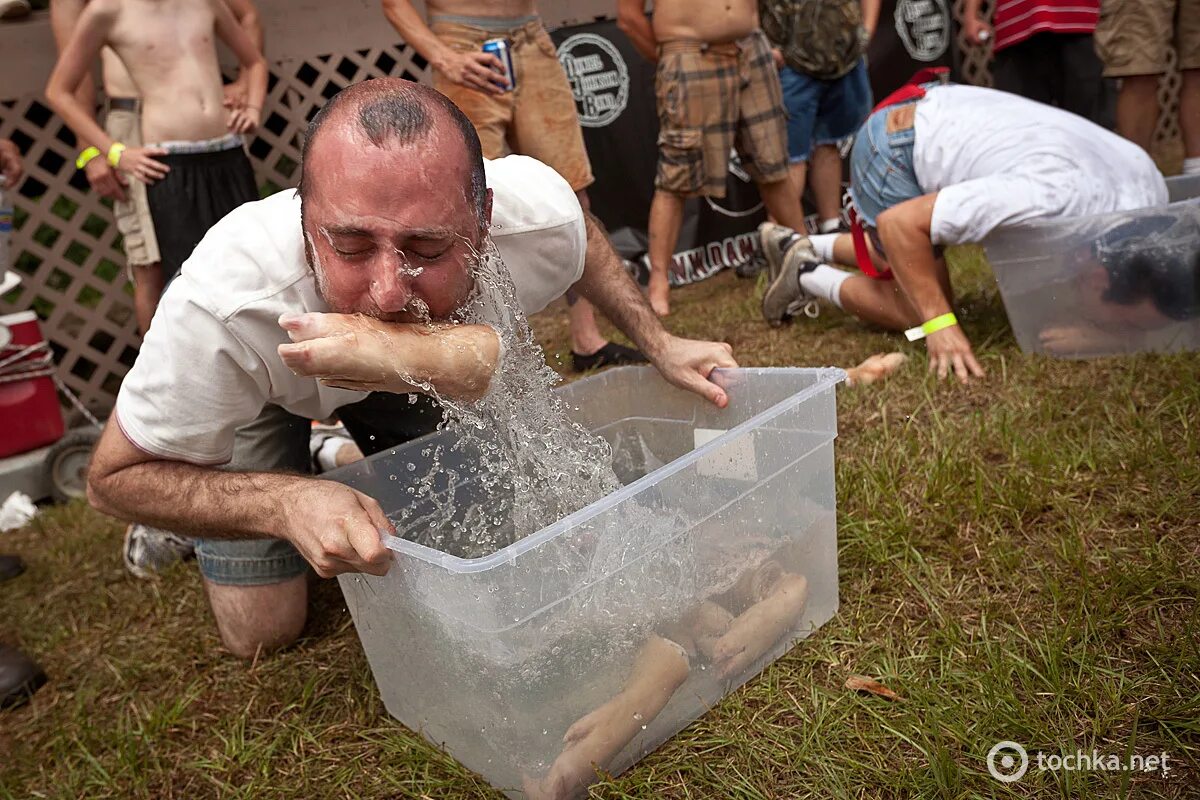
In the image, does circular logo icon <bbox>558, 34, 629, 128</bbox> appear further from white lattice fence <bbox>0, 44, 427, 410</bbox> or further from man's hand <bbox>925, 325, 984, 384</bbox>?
man's hand <bbox>925, 325, 984, 384</bbox>

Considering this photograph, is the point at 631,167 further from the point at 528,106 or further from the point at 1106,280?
the point at 1106,280

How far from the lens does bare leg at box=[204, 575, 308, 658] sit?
5.88ft

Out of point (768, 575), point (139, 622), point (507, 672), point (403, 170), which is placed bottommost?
point (139, 622)

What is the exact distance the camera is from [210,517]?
133cm

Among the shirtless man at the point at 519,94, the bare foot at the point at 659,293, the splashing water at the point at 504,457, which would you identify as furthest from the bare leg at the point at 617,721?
the bare foot at the point at 659,293

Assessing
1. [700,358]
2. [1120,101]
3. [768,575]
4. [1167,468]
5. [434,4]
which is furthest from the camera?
[1120,101]

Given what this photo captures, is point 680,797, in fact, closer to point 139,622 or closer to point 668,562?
point 668,562

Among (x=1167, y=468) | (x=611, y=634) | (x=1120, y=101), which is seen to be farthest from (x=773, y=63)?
(x=611, y=634)

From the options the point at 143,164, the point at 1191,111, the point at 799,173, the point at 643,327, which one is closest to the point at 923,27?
the point at 799,173

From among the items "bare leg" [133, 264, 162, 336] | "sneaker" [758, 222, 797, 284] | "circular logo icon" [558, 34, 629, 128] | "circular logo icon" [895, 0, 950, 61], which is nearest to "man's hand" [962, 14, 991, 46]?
"circular logo icon" [895, 0, 950, 61]

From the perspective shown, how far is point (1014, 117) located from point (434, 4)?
167cm

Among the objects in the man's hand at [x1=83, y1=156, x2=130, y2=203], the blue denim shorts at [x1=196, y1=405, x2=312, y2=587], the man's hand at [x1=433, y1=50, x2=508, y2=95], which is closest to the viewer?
the blue denim shorts at [x1=196, y1=405, x2=312, y2=587]

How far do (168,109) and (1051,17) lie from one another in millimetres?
3441

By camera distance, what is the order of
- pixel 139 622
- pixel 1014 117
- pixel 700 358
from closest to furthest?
pixel 700 358, pixel 139 622, pixel 1014 117
